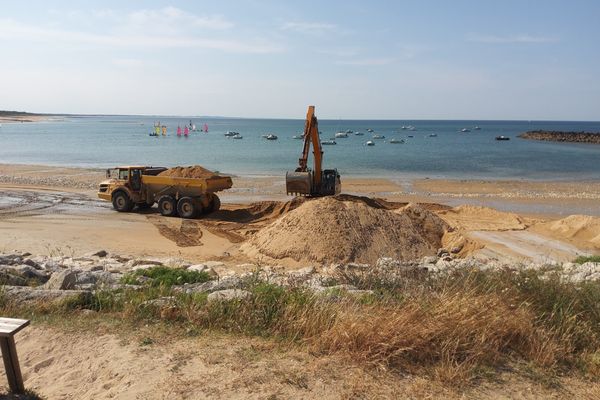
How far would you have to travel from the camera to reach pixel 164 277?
8750 mm

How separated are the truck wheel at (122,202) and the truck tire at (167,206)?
146 cm

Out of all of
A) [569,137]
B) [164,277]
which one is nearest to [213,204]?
[164,277]

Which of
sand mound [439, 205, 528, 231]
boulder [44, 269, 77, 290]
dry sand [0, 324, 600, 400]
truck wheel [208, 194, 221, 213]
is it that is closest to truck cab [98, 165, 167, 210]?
truck wheel [208, 194, 221, 213]

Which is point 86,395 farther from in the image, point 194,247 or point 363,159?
point 363,159

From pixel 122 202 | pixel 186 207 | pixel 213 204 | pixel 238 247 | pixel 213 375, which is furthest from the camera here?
pixel 213 204

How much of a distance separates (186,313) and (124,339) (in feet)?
2.49

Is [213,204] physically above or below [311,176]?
below

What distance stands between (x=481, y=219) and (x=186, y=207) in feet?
36.3

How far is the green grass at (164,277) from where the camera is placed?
8.35 meters

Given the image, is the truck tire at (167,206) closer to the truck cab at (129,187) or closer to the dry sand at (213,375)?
the truck cab at (129,187)

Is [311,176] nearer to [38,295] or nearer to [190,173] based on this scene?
[190,173]

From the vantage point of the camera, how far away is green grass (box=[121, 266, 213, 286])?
8.35 m

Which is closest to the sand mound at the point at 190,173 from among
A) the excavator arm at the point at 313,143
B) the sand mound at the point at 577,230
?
the excavator arm at the point at 313,143

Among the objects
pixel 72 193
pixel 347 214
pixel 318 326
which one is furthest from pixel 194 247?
pixel 72 193
